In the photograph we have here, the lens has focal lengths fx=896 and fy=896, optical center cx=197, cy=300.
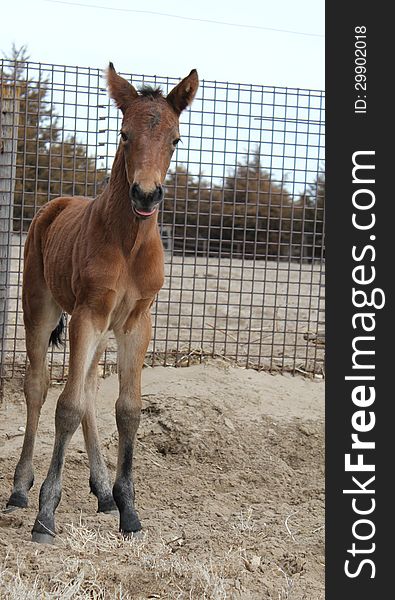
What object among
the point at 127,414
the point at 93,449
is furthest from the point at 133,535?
the point at 93,449

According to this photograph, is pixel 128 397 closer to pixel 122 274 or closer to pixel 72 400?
pixel 72 400

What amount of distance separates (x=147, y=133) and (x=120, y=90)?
45 centimetres

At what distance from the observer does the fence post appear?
804cm

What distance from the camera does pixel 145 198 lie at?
15.2 feet

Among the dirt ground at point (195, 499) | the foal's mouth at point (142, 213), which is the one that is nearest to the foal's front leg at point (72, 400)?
the dirt ground at point (195, 499)

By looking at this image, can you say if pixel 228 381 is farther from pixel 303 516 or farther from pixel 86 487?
pixel 303 516

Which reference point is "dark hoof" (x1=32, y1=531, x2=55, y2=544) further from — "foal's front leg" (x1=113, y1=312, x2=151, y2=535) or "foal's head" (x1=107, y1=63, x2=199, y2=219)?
"foal's head" (x1=107, y1=63, x2=199, y2=219)

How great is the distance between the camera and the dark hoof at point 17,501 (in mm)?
5844

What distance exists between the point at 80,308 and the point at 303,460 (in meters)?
2.90

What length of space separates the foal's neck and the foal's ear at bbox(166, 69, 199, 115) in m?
0.42

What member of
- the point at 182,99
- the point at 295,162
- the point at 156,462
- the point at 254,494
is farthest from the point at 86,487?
the point at 295,162

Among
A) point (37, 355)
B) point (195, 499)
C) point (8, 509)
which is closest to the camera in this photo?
point (8, 509)

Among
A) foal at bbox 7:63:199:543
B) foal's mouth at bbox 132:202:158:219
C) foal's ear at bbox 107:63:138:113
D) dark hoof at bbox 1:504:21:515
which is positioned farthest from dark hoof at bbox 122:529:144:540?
foal's ear at bbox 107:63:138:113

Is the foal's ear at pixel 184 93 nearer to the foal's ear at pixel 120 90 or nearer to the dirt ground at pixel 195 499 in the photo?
the foal's ear at pixel 120 90
